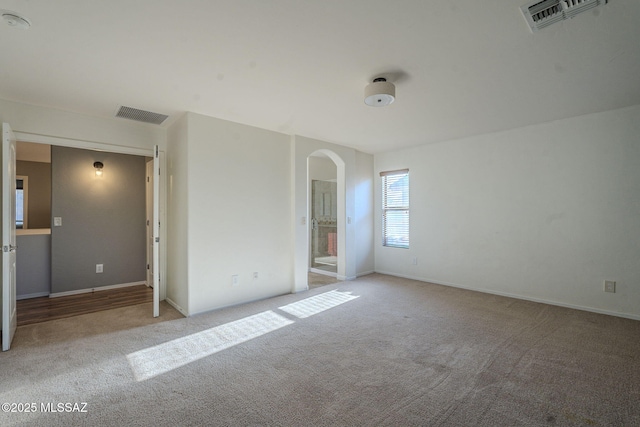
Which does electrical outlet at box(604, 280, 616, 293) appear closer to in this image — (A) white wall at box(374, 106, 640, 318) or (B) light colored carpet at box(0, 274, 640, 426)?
(A) white wall at box(374, 106, 640, 318)

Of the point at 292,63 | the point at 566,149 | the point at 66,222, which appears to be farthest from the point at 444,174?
the point at 66,222

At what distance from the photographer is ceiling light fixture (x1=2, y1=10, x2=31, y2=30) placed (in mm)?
1842

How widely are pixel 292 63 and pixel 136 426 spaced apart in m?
2.77

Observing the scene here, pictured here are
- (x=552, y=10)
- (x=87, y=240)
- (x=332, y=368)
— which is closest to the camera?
(x=552, y=10)

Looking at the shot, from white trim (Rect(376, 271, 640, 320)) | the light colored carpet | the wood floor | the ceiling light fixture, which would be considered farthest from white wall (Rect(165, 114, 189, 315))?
white trim (Rect(376, 271, 640, 320))

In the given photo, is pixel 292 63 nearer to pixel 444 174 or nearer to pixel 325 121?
pixel 325 121

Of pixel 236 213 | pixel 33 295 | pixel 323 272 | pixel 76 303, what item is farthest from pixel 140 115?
pixel 323 272

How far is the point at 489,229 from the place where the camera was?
467 cm

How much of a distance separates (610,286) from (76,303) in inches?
279

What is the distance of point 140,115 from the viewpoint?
371 centimetres

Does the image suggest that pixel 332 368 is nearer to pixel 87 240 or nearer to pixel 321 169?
pixel 87 240

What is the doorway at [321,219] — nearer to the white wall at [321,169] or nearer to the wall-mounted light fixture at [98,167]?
the white wall at [321,169]

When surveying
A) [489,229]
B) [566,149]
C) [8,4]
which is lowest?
[489,229]

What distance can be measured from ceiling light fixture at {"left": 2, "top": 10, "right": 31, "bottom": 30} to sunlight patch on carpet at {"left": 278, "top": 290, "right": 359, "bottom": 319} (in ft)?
11.3
